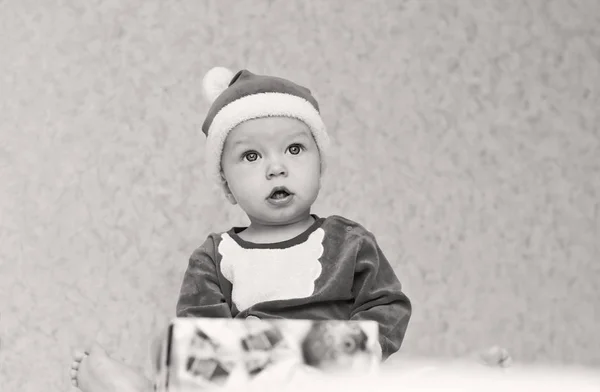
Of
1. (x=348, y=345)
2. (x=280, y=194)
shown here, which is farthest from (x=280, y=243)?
(x=348, y=345)

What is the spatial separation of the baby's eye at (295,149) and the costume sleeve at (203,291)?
6.1 inches

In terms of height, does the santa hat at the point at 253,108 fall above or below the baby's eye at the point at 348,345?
above

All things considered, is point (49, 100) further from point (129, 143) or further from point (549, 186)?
point (549, 186)

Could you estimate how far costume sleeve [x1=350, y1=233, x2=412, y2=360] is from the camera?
1070 millimetres

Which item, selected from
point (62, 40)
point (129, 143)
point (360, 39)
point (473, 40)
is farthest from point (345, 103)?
point (62, 40)

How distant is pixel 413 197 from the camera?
1543 millimetres

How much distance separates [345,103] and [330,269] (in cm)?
51

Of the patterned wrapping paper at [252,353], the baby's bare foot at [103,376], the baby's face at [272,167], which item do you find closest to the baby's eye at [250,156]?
the baby's face at [272,167]

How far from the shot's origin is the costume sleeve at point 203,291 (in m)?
1.09

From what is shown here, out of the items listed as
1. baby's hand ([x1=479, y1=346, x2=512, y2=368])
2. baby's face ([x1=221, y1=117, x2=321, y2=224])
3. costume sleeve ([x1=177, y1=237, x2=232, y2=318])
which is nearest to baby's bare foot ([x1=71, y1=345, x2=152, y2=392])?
costume sleeve ([x1=177, y1=237, x2=232, y2=318])

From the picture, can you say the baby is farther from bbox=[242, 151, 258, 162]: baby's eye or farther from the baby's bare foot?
the baby's bare foot

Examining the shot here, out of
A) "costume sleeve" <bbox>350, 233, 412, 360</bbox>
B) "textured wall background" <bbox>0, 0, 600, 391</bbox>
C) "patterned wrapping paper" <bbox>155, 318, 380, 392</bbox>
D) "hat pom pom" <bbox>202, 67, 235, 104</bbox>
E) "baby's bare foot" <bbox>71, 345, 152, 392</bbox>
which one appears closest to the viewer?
"patterned wrapping paper" <bbox>155, 318, 380, 392</bbox>

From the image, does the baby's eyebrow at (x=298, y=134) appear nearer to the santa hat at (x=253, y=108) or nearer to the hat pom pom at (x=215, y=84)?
the santa hat at (x=253, y=108)

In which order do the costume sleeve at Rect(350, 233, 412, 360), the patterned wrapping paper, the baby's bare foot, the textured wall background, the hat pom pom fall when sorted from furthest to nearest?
the textured wall background, the hat pom pom, the costume sleeve at Rect(350, 233, 412, 360), the baby's bare foot, the patterned wrapping paper
